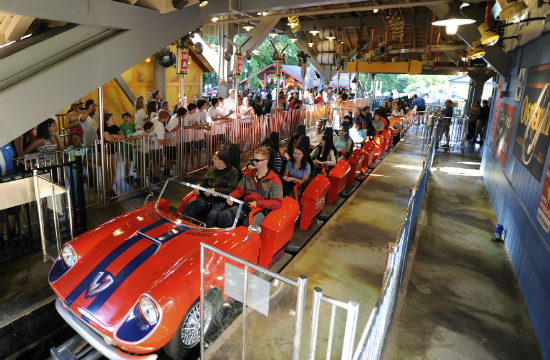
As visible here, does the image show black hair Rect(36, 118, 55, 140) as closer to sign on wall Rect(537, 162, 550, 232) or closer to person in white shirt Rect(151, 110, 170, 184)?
person in white shirt Rect(151, 110, 170, 184)

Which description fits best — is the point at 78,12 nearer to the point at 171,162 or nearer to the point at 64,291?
the point at 64,291

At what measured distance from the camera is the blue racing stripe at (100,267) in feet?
9.96

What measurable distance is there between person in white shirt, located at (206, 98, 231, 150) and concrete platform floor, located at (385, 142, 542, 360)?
15.8 ft

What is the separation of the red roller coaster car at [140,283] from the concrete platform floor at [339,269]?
436 millimetres

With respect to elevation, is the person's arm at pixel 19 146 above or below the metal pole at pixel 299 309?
above

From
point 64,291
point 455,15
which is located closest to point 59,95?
point 64,291

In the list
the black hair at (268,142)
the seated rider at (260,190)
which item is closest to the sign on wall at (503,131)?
the black hair at (268,142)

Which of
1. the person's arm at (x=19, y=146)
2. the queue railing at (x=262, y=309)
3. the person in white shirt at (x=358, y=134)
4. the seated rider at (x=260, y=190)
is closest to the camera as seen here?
the queue railing at (x=262, y=309)

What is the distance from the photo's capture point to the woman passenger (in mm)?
5730

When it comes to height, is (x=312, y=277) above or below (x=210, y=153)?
below

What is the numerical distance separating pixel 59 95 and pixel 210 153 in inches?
192

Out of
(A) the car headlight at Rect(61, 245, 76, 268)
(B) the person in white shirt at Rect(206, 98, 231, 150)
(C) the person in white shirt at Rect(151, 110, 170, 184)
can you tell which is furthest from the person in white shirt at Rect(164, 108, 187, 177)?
(A) the car headlight at Rect(61, 245, 76, 268)

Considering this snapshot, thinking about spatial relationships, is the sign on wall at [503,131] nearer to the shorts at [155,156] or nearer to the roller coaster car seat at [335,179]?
the roller coaster car seat at [335,179]

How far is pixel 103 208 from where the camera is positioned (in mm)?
5969
